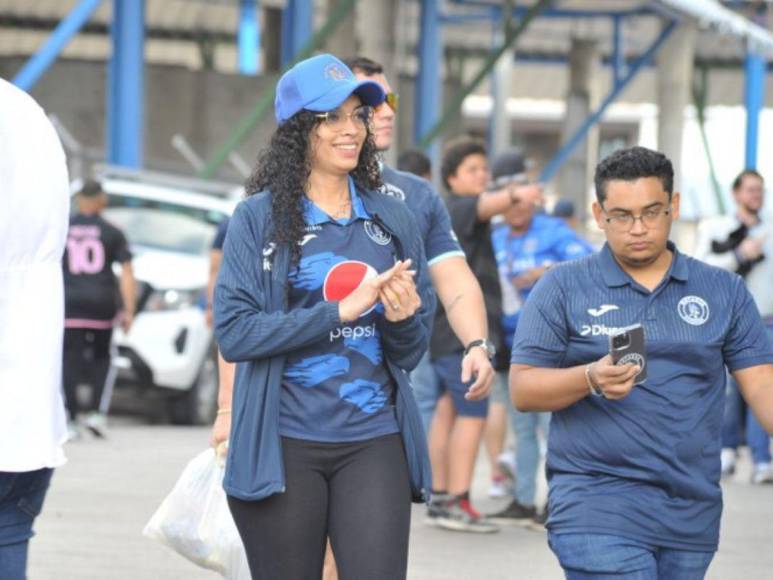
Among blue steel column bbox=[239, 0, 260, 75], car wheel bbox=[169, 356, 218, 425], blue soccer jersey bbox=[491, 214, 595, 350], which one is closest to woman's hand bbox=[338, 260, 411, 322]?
blue soccer jersey bbox=[491, 214, 595, 350]

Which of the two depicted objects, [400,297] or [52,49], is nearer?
[400,297]

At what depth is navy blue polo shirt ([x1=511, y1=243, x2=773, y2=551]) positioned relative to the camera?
4766mm

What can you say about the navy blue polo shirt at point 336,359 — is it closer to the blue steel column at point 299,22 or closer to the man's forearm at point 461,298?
the man's forearm at point 461,298

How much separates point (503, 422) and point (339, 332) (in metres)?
5.60

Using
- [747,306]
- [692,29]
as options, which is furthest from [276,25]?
[747,306]

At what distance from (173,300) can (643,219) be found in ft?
32.7

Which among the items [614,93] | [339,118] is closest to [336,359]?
[339,118]

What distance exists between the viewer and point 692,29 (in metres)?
37.3

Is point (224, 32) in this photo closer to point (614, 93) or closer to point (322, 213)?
point (614, 93)

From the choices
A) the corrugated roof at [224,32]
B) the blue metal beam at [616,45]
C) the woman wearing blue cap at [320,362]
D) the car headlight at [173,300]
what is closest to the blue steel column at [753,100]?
the corrugated roof at [224,32]

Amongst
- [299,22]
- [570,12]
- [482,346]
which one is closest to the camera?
[482,346]

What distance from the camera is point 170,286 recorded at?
1466 cm

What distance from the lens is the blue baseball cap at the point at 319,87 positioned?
4.89m

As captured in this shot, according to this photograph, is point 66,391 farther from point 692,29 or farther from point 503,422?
point 692,29
